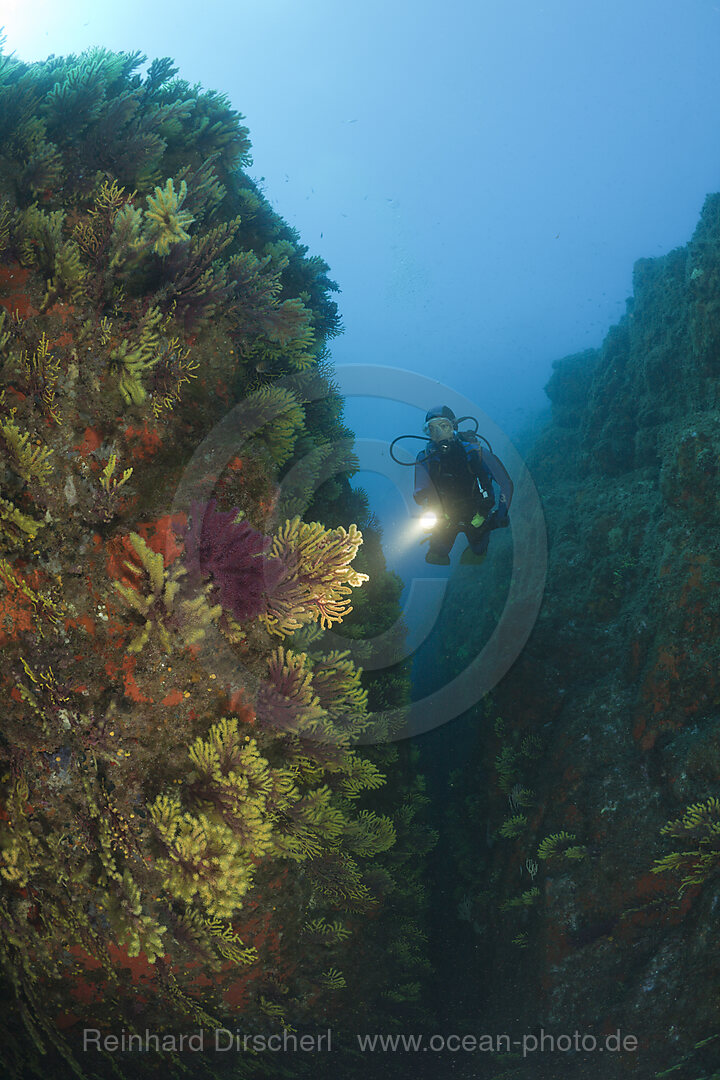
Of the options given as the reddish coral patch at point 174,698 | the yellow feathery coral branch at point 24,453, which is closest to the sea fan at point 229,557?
the reddish coral patch at point 174,698

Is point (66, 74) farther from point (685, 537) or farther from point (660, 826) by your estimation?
point (660, 826)

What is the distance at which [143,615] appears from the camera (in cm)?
324

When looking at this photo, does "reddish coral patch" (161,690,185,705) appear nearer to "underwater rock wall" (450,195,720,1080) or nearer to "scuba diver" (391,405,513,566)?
"scuba diver" (391,405,513,566)

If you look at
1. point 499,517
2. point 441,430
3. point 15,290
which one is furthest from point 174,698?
point 499,517

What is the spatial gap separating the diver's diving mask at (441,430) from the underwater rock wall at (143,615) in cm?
294

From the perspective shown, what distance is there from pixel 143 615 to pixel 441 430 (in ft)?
16.5

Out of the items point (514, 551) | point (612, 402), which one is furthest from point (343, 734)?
point (612, 402)

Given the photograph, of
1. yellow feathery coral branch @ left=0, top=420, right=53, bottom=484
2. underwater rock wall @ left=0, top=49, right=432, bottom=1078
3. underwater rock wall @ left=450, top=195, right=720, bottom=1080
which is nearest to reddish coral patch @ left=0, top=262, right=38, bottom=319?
underwater rock wall @ left=0, top=49, right=432, bottom=1078

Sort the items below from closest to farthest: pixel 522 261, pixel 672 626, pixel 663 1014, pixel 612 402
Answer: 1. pixel 663 1014
2. pixel 672 626
3. pixel 612 402
4. pixel 522 261

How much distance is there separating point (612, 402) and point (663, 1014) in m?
11.3

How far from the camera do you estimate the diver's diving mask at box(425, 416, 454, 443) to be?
694cm

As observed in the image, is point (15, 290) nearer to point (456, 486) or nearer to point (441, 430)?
point (441, 430)

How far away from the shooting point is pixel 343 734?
3828 millimetres

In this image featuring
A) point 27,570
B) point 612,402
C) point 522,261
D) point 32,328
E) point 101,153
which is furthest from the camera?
point 522,261
